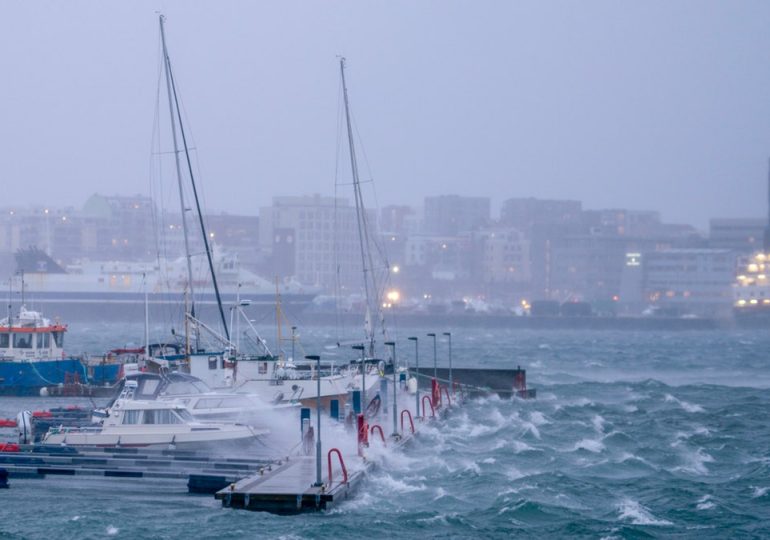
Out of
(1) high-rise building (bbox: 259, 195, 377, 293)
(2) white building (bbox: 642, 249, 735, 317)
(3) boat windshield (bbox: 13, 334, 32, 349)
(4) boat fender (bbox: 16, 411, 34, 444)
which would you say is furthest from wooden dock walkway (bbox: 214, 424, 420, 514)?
(1) high-rise building (bbox: 259, 195, 377, 293)

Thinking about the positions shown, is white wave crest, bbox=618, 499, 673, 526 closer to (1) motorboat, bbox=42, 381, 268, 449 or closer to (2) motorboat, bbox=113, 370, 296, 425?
(1) motorboat, bbox=42, 381, 268, 449

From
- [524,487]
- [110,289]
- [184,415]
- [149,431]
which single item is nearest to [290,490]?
[524,487]

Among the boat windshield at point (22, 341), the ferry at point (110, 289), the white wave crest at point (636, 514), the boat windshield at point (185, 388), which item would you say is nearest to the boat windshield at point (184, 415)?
the boat windshield at point (185, 388)

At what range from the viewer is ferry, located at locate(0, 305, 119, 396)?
4381cm

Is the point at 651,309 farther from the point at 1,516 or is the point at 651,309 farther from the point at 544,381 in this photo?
the point at 1,516

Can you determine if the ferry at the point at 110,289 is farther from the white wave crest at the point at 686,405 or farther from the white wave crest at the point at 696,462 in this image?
the white wave crest at the point at 696,462

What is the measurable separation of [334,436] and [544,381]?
1162 inches

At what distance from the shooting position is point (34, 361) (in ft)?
145

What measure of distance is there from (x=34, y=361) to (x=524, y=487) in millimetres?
23489

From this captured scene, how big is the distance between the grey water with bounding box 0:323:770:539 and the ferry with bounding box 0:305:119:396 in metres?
1.35

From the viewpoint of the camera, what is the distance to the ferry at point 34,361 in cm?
4381

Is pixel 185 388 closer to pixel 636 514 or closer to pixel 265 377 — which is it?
pixel 265 377

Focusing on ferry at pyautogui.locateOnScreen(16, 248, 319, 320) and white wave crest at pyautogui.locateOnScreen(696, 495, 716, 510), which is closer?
white wave crest at pyautogui.locateOnScreen(696, 495, 716, 510)

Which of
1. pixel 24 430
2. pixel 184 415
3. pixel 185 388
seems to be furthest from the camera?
pixel 185 388
